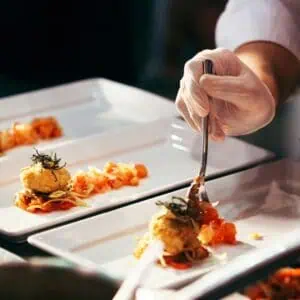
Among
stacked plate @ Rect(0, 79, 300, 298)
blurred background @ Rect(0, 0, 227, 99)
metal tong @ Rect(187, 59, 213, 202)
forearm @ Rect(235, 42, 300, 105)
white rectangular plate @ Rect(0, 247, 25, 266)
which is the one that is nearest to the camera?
white rectangular plate @ Rect(0, 247, 25, 266)

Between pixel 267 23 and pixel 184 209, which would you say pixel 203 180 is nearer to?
pixel 184 209

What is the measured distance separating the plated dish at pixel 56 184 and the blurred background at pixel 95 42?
729 millimetres

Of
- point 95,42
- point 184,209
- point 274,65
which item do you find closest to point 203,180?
point 184,209

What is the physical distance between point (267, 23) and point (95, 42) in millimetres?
817

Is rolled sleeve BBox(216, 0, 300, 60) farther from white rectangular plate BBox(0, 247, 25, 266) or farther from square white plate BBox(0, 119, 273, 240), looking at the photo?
white rectangular plate BBox(0, 247, 25, 266)

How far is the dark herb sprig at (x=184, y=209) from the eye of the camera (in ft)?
4.29

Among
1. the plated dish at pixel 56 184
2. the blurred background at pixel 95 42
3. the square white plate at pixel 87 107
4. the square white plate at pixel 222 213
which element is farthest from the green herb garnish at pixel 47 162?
the blurred background at pixel 95 42

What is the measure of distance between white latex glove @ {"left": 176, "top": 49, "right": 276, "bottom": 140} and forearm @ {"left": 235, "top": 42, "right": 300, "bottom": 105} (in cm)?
9

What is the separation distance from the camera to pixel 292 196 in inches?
61.6

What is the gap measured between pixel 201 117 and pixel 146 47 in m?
0.86

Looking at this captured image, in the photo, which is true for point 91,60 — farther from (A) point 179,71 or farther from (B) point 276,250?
(B) point 276,250

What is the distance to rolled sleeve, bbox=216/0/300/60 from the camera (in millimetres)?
1765

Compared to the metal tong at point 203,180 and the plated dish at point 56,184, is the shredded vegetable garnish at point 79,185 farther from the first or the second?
the metal tong at point 203,180

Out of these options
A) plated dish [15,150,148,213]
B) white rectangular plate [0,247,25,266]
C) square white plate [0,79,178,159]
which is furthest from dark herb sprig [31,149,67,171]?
square white plate [0,79,178,159]
